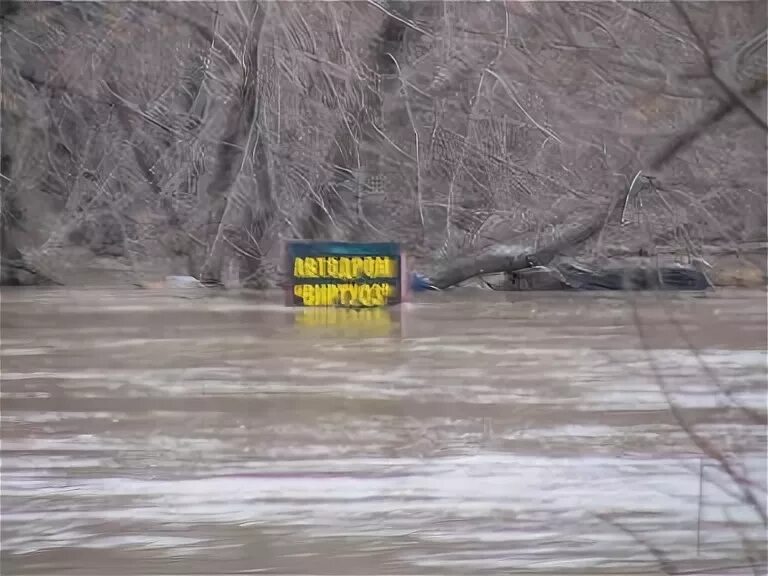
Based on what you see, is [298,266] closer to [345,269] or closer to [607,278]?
[345,269]

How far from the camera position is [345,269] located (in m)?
0.96

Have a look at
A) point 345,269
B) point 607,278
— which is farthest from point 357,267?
point 607,278

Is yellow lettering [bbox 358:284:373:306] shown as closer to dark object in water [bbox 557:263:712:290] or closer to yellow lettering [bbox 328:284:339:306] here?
yellow lettering [bbox 328:284:339:306]

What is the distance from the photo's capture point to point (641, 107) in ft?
3.14

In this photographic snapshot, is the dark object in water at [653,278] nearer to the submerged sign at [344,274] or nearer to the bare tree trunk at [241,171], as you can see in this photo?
the submerged sign at [344,274]

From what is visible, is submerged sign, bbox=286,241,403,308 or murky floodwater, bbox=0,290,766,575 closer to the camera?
murky floodwater, bbox=0,290,766,575

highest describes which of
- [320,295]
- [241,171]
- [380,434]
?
[241,171]

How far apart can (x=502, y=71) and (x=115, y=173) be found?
1.80ft

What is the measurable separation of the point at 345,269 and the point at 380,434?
225 mm

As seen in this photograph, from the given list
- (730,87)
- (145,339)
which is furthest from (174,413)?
(730,87)

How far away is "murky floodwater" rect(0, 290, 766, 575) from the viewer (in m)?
0.83

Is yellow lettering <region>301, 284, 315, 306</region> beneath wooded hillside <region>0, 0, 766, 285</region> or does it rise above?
beneath

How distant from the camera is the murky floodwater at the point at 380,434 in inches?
32.6

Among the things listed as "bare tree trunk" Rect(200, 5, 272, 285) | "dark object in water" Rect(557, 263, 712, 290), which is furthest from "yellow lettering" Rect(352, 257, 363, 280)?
"dark object in water" Rect(557, 263, 712, 290)
